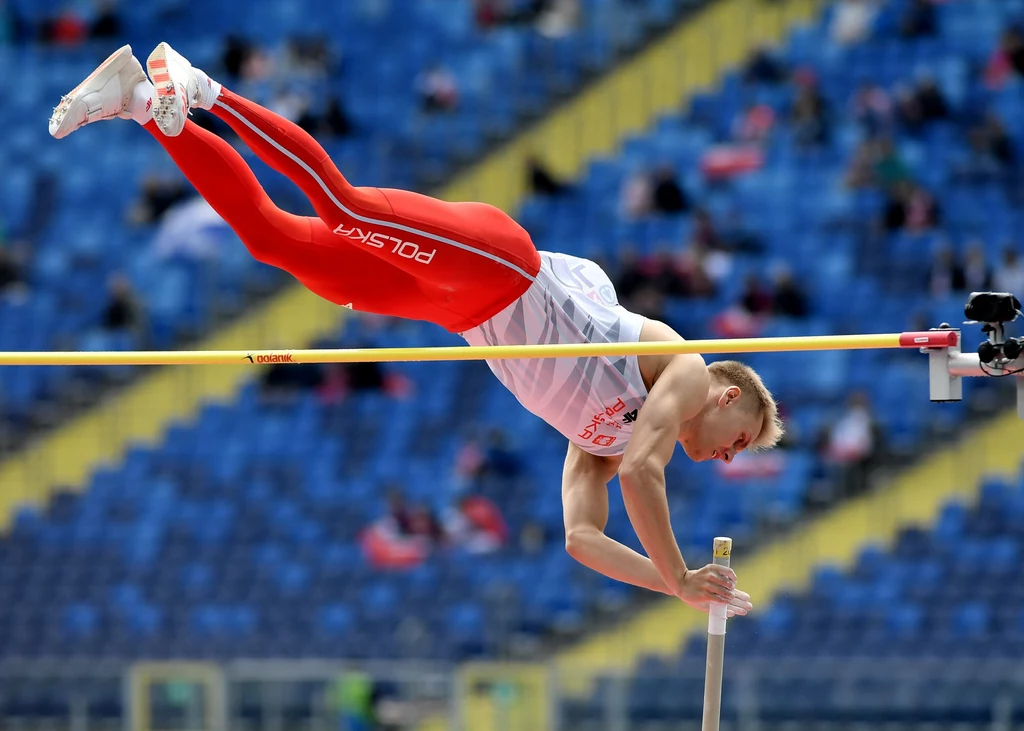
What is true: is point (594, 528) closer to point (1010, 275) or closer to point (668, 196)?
point (1010, 275)

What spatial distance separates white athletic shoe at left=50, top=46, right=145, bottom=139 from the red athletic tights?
0.59 ft

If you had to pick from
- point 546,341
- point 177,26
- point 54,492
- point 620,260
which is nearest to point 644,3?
point 620,260

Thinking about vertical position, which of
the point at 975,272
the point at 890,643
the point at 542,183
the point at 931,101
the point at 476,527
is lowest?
the point at 890,643

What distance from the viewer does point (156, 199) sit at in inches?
651

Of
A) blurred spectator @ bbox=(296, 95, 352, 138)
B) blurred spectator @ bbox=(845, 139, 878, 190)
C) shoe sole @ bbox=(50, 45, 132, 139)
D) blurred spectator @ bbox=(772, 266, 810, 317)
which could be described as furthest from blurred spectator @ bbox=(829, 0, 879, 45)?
shoe sole @ bbox=(50, 45, 132, 139)

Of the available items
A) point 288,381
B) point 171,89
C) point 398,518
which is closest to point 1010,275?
point 398,518

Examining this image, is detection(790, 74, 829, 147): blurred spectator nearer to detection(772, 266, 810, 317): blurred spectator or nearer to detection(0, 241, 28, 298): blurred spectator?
detection(772, 266, 810, 317): blurred spectator

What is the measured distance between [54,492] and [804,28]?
8.72 meters

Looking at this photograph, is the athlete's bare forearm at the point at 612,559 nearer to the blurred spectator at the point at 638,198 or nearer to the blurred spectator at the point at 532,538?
the blurred spectator at the point at 532,538

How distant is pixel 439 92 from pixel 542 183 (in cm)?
164

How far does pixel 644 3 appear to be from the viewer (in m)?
17.5

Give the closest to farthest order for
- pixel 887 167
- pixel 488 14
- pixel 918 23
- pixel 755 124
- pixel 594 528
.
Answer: pixel 594 528
pixel 887 167
pixel 755 124
pixel 918 23
pixel 488 14

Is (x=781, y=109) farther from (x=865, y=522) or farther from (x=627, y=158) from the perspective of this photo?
(x=865, y=522)

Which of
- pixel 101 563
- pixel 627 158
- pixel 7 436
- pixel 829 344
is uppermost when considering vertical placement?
pixel 627 158
